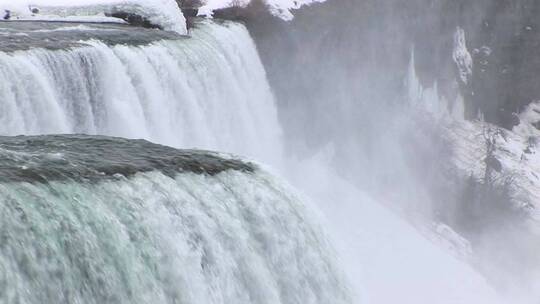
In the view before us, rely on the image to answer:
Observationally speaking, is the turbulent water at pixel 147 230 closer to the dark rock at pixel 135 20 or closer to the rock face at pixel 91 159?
the rock face at pixel 91 159

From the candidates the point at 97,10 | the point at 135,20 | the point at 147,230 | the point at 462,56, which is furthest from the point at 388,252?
the point at 462,56

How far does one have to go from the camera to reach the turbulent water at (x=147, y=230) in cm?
729

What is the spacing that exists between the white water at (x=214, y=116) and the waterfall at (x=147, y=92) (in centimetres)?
2

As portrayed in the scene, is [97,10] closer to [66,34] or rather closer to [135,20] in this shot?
[135,20]

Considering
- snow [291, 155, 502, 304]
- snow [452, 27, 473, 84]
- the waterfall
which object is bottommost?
snow [291, 155, 502, 304]

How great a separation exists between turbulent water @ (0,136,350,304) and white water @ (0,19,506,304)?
1.58 feet

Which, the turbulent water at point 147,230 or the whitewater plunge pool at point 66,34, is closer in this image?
the turbulent water at point 147,230

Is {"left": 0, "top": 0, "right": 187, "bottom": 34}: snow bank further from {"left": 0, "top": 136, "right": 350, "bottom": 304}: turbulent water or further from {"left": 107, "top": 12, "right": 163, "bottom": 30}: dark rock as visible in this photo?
{"left": 0, "top": 136, "right": 350, "bottom": 304}: turbulent water

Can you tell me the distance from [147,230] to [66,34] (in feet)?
29.7

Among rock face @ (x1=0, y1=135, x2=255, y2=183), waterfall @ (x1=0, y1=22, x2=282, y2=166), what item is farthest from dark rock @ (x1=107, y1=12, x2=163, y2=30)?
rock face @ (x1=0, y1=135, x2=255, y2=183)

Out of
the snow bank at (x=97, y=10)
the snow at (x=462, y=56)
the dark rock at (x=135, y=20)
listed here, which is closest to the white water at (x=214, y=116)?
the snow bank at (x=97, y=10)

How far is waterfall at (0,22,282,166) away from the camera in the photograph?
12.9 metres

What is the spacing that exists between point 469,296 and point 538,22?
21.6 meters

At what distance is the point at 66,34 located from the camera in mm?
16422
